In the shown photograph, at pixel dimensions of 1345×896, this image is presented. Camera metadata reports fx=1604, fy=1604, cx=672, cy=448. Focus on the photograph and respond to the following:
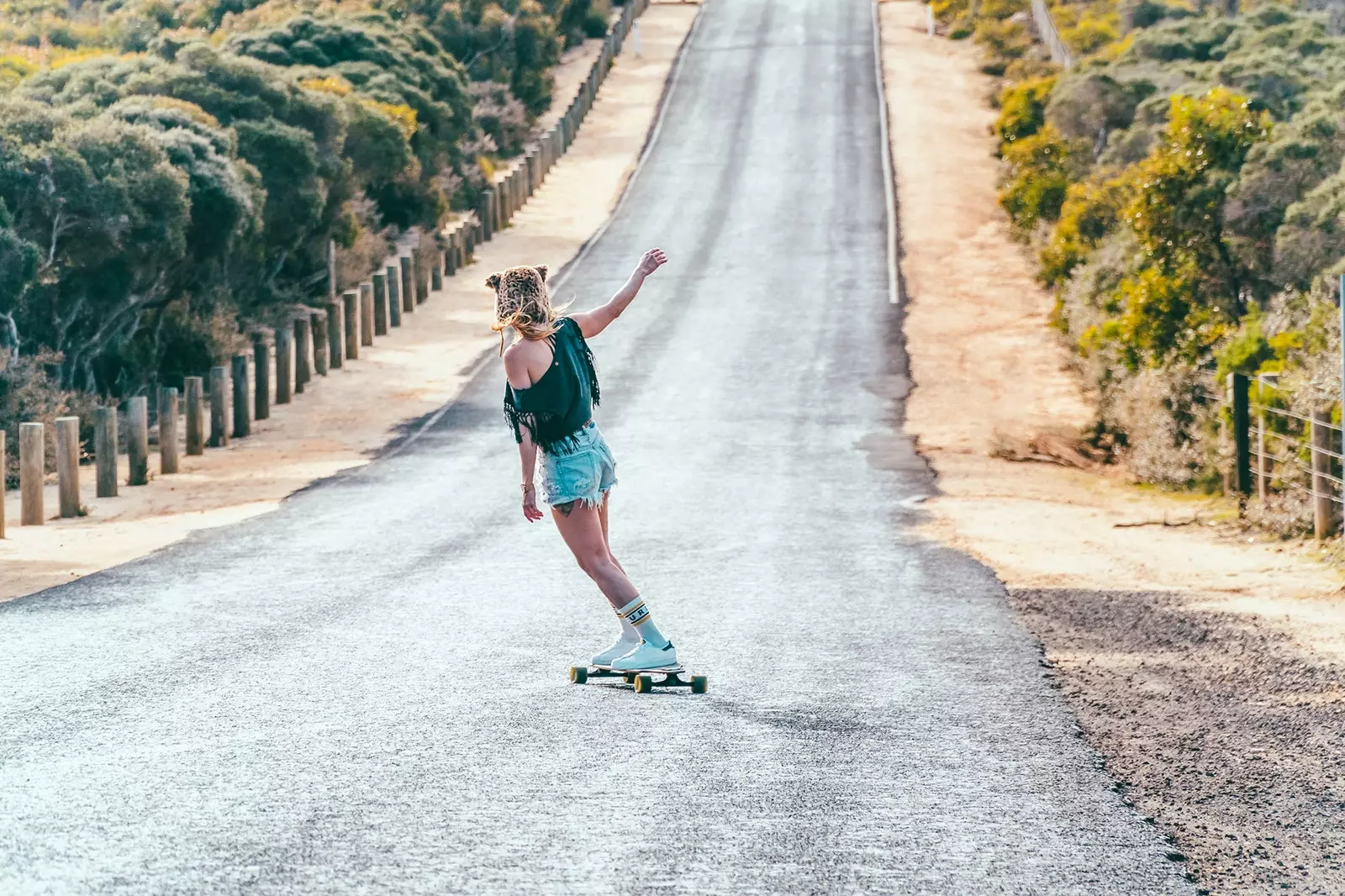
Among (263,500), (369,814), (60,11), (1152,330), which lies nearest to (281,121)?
(263,500)

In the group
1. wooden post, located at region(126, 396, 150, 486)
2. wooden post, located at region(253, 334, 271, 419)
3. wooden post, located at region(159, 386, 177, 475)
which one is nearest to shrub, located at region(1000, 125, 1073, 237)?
wooden post, located at region(253, 334, 271, 419)

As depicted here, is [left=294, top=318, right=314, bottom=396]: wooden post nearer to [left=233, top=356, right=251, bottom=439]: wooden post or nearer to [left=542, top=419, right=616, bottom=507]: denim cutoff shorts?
[left=233, top=356, right=251, bottom=439]: wooden post

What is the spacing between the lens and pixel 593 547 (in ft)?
24.3

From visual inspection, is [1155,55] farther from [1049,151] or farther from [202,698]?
[202,698]

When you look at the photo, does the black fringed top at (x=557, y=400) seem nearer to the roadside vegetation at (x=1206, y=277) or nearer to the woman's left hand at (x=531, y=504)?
the woman's left hand at (x=531, y=504)

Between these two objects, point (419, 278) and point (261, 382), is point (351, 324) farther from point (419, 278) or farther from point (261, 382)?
point (419, 278)

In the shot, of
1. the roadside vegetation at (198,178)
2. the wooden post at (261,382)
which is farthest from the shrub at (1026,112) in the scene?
the wooden post at (261,382)

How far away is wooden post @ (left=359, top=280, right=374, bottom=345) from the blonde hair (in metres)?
20.5

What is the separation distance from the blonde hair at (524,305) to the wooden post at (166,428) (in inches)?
475

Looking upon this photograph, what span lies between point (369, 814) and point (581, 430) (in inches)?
96.0

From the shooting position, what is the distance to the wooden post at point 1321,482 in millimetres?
13211

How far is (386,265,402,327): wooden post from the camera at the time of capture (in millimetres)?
28688

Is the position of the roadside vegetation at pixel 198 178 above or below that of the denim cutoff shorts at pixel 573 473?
above

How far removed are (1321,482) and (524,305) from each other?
341 inches
